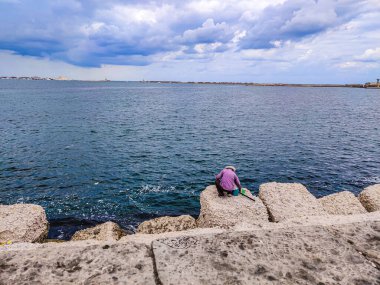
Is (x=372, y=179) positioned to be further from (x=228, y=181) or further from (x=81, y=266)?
(x=81, y=266)

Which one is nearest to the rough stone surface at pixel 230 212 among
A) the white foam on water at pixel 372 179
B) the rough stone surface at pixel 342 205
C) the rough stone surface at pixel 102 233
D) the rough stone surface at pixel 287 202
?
the rough stone surface at pixel 287 202

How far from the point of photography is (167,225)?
1128 centimetres

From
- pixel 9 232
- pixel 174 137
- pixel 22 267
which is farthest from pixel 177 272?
pixel 174 137

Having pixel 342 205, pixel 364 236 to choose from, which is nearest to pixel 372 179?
pixel 342 205

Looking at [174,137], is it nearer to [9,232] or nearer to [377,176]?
[377,176]

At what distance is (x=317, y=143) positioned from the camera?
101 ft

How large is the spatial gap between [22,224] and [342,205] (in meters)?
11.6

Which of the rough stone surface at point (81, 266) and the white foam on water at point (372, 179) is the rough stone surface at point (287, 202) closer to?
the rough stone surface at point (81, 266)

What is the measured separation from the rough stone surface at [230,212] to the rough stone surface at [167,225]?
3.51 ft

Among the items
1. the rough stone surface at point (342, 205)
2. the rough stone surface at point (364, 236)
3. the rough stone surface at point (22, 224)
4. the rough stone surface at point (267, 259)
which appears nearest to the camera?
the rough stone surface at point (267, 259)

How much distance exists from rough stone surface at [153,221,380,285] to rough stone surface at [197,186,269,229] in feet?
19.3

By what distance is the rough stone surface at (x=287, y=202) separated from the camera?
9359 millimetres

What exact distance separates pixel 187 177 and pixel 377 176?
47.2ft

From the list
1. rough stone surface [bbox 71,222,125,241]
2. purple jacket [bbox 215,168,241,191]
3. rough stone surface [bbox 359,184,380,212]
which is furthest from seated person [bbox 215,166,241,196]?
rough stone surface [bbox 359,184,380,212]
